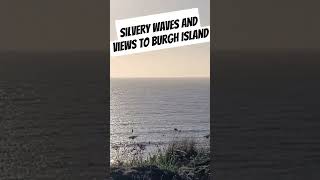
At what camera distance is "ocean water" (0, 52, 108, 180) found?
58219 millimetres

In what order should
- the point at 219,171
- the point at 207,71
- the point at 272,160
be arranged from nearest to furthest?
the point at 207,71, the point at 219,171, the point at 272,160

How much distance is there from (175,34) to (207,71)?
8.54 feet

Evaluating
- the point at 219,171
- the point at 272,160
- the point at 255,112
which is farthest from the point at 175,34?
the point at 255,112

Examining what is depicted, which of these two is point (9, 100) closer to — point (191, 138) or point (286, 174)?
point (286, 174)

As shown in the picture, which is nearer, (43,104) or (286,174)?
(286,174)

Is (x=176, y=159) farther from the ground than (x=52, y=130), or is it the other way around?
(x=176, y=159)

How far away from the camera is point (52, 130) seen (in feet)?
264

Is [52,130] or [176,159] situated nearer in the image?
Answer: [176,159]

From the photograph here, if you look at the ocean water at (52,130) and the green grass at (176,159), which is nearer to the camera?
the green grass at (176,159)

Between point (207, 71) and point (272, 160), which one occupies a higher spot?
point (207, 71)

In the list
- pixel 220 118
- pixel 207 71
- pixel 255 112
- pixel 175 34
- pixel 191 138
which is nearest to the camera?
pixel 175 34

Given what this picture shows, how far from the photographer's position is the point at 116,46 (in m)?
22.9

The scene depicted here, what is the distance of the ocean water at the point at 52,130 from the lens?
2292 inches

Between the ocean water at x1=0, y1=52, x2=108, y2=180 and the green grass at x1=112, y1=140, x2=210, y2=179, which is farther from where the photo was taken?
the ocean water at x1=0, y1=52, x2=108, y2=180
